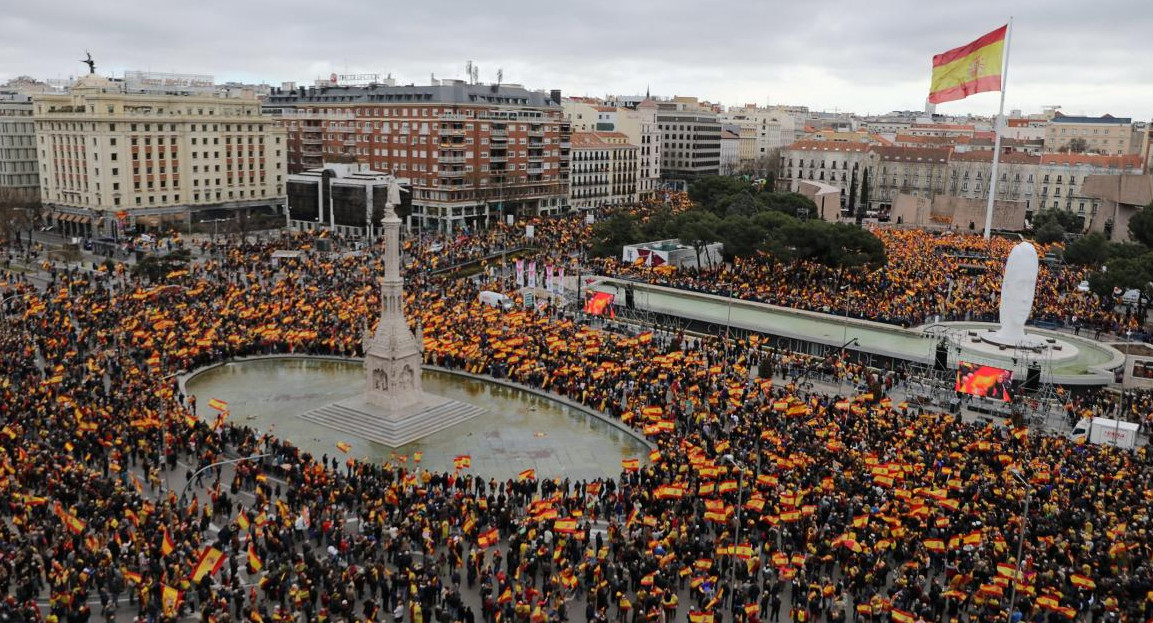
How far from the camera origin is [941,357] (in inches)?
1828

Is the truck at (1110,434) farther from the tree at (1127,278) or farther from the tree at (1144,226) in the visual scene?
the tree at (1144,226)

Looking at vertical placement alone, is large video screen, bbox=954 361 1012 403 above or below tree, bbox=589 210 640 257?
below

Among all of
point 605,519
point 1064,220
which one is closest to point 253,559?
point 605,519

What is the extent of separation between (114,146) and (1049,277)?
8405 cm

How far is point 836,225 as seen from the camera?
218 feet

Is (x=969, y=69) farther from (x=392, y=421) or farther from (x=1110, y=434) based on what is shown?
(x=392, y=421)

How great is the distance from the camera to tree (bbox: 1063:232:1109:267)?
7318cm

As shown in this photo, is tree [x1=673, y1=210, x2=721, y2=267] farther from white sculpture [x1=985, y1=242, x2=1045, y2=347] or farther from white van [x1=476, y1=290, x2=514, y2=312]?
white sculpture [x1=985, y1=242, x2=1045, y2=347]

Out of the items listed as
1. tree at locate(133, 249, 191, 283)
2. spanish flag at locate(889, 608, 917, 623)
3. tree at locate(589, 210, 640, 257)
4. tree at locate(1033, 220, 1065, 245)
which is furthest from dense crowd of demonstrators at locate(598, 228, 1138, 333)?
spanish flag at locate(889, 608, 917, 623)

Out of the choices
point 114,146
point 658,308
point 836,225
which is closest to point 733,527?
point 658,308

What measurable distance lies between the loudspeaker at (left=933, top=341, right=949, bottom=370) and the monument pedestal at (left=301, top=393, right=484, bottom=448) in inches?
917

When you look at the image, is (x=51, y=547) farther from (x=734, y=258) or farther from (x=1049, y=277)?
(x=1049, y=277)

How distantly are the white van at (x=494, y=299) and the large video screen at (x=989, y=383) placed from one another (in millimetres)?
27873

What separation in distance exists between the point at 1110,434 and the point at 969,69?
32653mm
